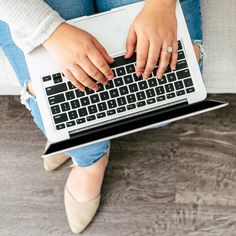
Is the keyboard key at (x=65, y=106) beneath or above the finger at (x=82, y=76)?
beneath

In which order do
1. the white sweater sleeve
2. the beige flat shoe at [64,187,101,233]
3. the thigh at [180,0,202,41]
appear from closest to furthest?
the white sweater sleeve
the thigh at [180,0,202,41]
the beige flat shoe at [64,187,101,233]

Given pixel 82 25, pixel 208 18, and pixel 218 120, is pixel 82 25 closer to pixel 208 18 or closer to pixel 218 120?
pixel 208 18

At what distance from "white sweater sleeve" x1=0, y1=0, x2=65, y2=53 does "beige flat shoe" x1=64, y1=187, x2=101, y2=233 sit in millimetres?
527

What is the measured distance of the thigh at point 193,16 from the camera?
86cm

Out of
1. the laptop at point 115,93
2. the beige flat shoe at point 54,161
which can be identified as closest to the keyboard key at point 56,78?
the laptop at point 115,93

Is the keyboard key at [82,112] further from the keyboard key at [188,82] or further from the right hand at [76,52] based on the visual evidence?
the keyboard key at [188,82]

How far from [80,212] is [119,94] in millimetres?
464

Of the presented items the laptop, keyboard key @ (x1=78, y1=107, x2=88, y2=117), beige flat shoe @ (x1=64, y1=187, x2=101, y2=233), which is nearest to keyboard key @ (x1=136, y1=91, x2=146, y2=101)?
the laptop

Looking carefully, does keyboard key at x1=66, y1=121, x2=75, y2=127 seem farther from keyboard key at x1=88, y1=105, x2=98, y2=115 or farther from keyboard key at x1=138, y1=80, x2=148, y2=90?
keyboard key at x1=138, y1=80, x2=148, y2=90

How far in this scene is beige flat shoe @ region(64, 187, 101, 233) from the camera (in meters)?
1.17

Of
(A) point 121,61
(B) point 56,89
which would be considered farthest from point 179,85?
(B) point 56,89

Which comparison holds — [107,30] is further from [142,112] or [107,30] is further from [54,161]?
[54,161]

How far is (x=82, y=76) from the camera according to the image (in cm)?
79

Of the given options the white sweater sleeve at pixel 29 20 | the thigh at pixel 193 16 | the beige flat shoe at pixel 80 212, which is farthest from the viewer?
the beige flat shoe at pixel 80 212
